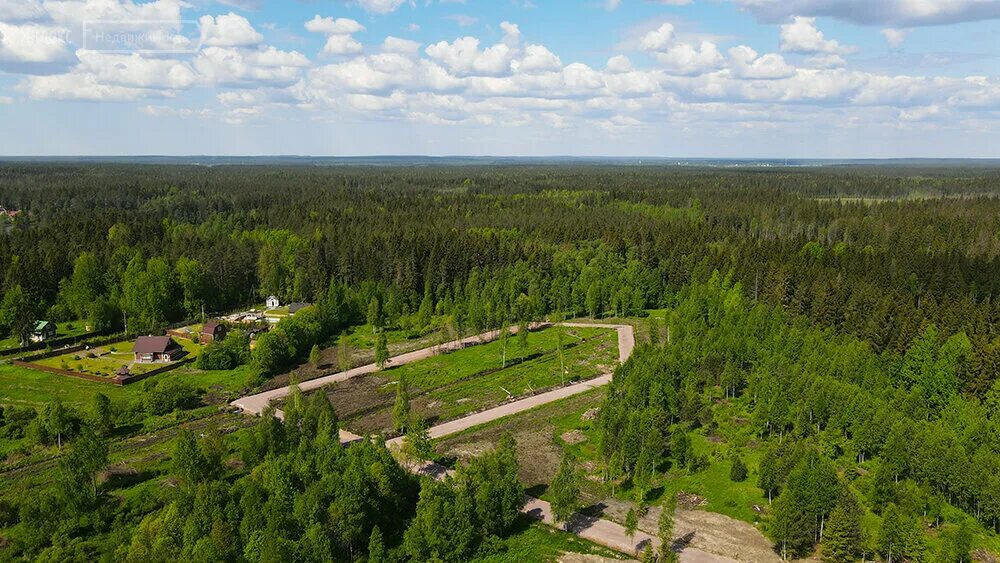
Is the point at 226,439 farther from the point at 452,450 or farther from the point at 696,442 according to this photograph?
the point at 696,442

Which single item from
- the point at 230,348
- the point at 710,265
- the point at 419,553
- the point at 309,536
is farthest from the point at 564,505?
the point at 710,265

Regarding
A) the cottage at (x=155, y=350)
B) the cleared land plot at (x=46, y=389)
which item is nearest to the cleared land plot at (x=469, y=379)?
the cottage at (x=155, y=350)

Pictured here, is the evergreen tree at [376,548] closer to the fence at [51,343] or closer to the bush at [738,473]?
the bush at [738,473]

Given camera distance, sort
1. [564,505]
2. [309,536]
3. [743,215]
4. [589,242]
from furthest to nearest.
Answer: [743,215]
[589,242]
[564,505]
[309,536]

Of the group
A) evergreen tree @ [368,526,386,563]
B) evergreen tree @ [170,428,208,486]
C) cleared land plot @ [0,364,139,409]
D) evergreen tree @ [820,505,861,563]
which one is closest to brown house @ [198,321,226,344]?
cleared land plot @ [0,364,139,409]

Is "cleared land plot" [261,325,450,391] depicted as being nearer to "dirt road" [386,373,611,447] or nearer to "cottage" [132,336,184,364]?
Answer: "cottage" [132,336,184,364]

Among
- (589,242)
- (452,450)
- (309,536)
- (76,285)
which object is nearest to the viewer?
(309,536)

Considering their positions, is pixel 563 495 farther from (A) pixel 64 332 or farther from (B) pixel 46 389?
(A) pixel 64 332
